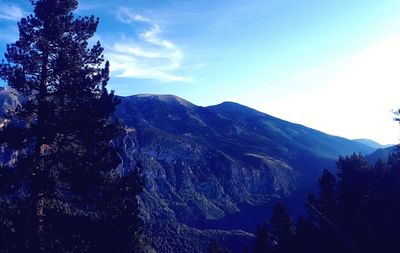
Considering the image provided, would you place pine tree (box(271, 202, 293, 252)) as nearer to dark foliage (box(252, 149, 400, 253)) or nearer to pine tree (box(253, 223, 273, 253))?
dark foliage (box(252, 149, 400, 253))

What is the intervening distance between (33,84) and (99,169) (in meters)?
5.30

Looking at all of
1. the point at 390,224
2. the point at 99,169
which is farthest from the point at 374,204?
the point at 99,169

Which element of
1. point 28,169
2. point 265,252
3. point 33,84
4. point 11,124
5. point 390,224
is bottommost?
point 265,252

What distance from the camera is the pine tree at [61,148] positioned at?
19.3 m

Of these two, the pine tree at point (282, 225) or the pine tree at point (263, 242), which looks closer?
the pine tree at point (282, 225)

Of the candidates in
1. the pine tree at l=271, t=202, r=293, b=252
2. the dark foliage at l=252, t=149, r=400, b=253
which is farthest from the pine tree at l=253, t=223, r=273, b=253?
the dark foliage at l=252, t=149, r=400, b=253

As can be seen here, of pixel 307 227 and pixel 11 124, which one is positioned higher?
pixel 11 124

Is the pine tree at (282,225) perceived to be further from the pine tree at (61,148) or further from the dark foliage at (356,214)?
the pine tree at (61,148)

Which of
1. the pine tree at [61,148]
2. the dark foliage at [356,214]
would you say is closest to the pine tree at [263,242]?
the dark foliage at [356,214]

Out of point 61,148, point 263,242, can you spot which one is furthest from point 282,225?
point 61,148

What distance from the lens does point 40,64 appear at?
20969 mm

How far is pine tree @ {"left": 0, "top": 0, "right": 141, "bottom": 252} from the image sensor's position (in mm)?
19266

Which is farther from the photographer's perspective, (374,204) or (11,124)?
(374,204)

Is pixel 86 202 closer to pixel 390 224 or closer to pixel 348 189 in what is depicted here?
pixel 390 224
